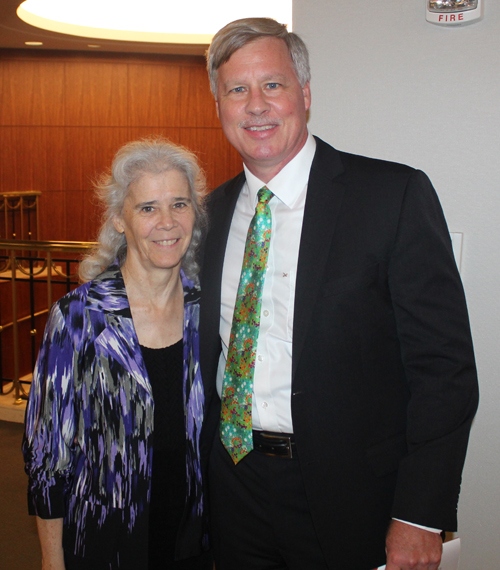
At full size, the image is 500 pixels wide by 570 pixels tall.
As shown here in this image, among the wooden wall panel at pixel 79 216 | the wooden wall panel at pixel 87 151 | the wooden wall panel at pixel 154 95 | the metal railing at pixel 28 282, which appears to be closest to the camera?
the metal railing at pixel 28 282

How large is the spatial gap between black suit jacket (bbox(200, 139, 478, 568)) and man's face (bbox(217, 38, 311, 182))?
0.50 feet

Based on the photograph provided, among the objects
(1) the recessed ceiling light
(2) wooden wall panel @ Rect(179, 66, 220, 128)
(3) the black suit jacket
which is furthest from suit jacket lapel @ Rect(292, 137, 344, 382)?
(2) wooden wall panel @ Rect(179, 66, 220, 128)

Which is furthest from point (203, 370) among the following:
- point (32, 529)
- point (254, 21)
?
point (32, 529)

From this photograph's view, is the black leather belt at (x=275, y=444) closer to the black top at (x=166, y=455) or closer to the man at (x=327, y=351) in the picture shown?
the man at (x=327, y=351)

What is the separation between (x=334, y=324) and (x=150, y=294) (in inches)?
25.7

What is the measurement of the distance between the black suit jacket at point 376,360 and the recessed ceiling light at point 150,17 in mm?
6715

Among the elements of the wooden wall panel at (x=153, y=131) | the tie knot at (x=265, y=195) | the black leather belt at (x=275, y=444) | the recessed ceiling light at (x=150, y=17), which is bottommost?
the black leather belt at (x=275, y=444)

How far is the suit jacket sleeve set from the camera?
1.28 meters

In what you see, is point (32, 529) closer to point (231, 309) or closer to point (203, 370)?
point (203, 370)

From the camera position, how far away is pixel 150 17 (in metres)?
7.75

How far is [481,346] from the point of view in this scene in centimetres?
171

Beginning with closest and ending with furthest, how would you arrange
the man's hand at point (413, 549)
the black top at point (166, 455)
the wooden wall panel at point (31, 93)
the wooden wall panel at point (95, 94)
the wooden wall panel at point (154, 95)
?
the man's hand at point (413, 549) → the black top at point (166, 455) → the wooden wall panel at point (31, 93) → the wooden wall panel at point (95, 94) → the wooden wall panel at point (154, 95)

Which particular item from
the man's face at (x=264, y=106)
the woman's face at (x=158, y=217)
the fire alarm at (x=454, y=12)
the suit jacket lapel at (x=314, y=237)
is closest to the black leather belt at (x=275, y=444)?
the suit jacket lapel at (x=314, y=237)

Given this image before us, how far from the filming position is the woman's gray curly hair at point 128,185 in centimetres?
169
